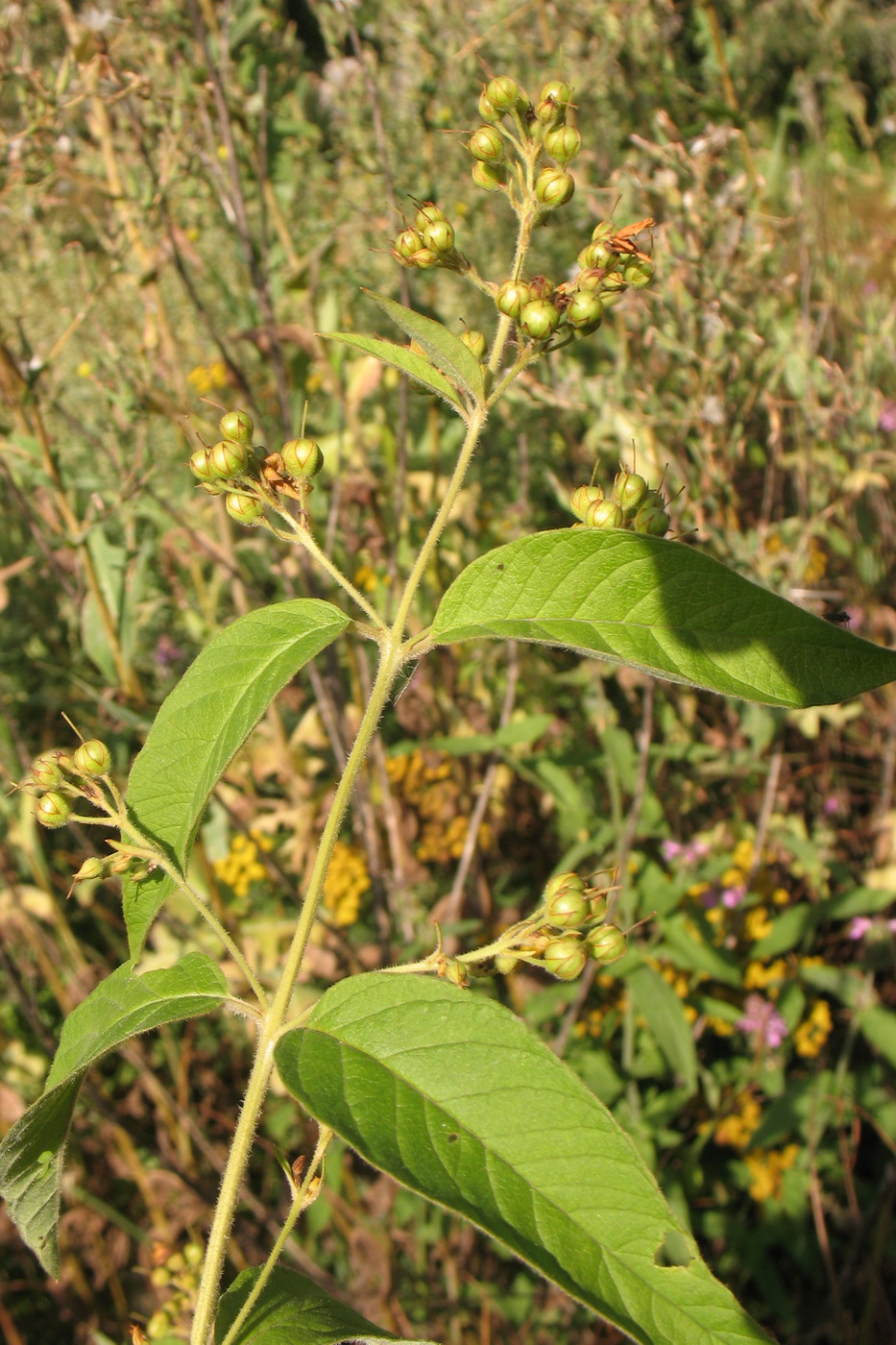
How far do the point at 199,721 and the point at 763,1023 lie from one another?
1747mm

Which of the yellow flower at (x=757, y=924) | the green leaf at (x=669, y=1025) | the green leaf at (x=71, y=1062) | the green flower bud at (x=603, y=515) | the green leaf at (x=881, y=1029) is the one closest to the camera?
the green leaf at (x=71, y=1062)

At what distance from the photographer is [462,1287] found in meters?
1.98

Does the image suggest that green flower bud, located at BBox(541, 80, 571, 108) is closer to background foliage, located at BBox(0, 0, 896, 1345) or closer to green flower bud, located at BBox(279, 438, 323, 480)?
green flower bud, located at BBox(279, 438, 323, 480)

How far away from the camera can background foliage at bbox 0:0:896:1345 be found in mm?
1871

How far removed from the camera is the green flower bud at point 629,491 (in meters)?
0.77

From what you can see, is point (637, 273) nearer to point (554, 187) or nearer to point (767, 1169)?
point (554, 187)

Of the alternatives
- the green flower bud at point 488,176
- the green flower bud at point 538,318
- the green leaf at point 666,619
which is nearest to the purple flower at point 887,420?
the green flower bud at point 488,176

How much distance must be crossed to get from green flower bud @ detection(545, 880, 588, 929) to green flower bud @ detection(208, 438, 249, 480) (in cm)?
Result: 39

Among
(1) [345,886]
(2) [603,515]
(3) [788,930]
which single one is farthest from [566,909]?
(3) [788,930]

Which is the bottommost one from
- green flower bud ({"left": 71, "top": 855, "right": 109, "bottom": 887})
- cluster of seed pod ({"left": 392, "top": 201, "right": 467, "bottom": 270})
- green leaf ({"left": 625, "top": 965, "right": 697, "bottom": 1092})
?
green leaf ({"left": 625, "top": 965, "right": 697, "bottom": 1092})

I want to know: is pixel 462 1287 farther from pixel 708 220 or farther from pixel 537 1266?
pixel 708 220

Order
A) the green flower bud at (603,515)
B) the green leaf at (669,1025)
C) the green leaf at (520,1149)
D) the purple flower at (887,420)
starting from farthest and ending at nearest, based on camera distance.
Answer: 1. the purple flower at (887,420)
2. the green leaf at (669,1025)
3. the green flower bud at (603,515)
4. the green leaf at (520,1149)

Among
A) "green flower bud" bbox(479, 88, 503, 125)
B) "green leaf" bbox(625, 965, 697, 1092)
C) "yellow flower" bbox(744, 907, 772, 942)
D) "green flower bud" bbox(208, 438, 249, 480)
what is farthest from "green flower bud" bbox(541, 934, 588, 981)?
"yellow flower" bbox(744, 907, 772, 942)

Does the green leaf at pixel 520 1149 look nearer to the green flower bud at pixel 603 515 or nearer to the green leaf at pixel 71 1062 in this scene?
the green leaf at pixel 71 1062
